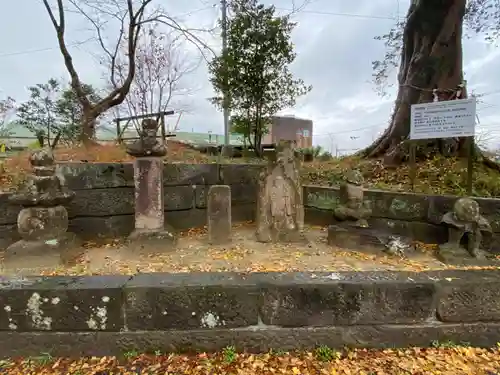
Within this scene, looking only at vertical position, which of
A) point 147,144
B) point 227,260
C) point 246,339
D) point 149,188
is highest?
point 147,144

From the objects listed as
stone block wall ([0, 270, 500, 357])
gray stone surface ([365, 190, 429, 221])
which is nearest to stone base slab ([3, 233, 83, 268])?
stone block wall ([0, 270, 500, 357])

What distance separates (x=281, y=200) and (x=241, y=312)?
6.89 feet

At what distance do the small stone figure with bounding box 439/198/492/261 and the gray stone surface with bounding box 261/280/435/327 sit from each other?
58.9 inches

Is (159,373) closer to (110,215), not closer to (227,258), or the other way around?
(227,258)

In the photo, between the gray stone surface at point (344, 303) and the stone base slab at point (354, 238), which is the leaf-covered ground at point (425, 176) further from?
the gray stone surface at point (344, 303)

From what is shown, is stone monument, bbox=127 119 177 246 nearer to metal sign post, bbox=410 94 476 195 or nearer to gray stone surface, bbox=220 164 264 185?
gray stone surface, bbox=220 164 264 185

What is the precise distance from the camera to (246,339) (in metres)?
2.05

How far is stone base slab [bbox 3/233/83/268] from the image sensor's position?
124 inches

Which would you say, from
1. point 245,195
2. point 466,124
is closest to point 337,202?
point 245,195

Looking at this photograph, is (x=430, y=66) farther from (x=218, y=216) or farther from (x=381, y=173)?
(x=218, y=216)

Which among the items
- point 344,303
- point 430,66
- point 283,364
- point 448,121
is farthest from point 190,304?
point 430,66

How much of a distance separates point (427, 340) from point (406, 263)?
3.87 ft

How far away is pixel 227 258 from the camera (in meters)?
3.36

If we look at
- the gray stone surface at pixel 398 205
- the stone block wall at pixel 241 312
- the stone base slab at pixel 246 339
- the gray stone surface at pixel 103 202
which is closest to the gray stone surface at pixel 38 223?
the gray stone surface at pixel 103 202
